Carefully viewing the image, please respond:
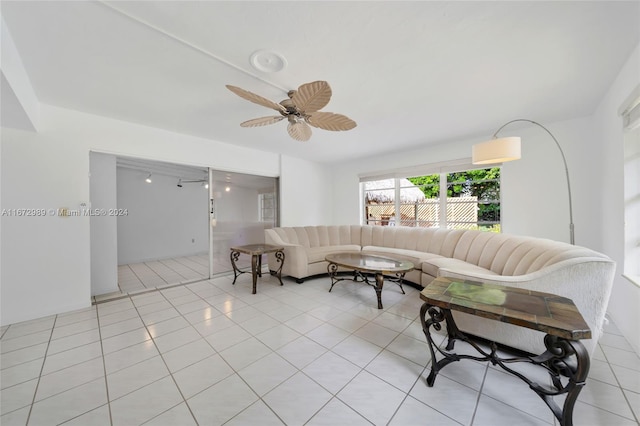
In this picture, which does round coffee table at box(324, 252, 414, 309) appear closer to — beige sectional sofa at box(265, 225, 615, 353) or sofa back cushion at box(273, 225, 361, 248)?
beige sectional sofa at box(265, 225, 615, 353)

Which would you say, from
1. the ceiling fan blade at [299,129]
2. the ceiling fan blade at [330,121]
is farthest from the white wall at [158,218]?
the ceiling fan blade at [330,121]

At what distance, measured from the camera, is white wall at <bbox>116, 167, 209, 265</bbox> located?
4934 millimetres

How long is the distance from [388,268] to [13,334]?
3862 millimetres

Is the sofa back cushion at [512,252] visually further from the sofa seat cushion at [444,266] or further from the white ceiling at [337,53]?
the white ceiling at [337,53]

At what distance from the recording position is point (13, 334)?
2133 millimetres

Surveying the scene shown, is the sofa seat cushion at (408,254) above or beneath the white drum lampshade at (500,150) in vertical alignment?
beneath

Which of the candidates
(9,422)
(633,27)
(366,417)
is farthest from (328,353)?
(633,27)

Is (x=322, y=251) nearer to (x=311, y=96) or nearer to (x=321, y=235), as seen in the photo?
(x=321, y=235)

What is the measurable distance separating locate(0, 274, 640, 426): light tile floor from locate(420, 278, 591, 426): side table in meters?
0.19

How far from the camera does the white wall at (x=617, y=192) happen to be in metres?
1.86

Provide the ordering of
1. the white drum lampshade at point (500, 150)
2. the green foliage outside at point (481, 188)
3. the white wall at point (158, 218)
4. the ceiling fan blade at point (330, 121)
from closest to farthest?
the ceiling fan blade at point (330, 121), the white drum lampshade at point (500, 150), the green foliage outside at point (481, 188), the white wall at point (158, 218)

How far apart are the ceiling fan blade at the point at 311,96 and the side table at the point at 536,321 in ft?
5.35

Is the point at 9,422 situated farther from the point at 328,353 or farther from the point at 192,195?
the point at 192,195

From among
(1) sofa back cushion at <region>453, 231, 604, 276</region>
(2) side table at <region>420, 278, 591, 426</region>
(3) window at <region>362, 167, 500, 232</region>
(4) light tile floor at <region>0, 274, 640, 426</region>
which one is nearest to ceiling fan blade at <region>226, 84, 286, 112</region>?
(2) side table at <region>420, 278, 591, 426</region>
